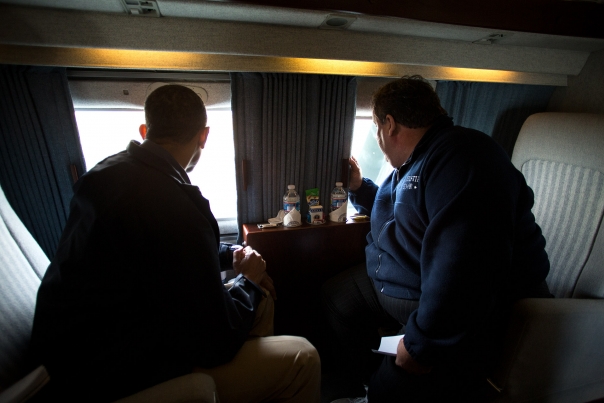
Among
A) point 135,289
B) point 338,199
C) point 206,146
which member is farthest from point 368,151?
point 135,289

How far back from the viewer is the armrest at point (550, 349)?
130cm

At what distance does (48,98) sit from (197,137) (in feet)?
2.60

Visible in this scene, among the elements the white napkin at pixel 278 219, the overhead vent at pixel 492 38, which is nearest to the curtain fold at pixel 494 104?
the overhead vent at pixel 492 38

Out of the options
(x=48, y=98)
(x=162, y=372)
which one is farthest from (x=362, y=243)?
(x=48, y=98)

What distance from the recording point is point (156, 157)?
1.06 metres

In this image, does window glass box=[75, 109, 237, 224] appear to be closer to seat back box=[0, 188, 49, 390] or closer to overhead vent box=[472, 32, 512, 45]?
seat back box=[0, 188, 49, 390]

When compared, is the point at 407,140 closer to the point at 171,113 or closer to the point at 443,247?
the point at 443,247

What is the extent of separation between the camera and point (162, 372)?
1034 millimetres

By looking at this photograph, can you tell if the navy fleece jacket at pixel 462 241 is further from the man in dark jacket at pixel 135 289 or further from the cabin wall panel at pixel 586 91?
the cabin wall panel at pixel 586 91

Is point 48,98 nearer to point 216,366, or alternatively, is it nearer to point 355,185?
point 216,366

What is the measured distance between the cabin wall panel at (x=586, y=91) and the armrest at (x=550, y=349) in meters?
1.29

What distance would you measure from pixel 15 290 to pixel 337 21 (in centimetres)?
159

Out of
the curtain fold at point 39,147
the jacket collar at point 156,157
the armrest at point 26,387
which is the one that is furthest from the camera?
the curtain fold at point 39,147

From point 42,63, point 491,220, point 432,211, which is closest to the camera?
point 491,220
